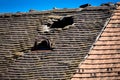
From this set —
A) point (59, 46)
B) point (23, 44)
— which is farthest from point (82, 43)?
point (23, 44)

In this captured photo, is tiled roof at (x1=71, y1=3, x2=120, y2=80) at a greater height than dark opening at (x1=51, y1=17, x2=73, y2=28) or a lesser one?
lesser

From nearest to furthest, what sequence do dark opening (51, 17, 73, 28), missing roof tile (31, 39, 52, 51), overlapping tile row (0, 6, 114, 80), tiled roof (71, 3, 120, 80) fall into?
1. tiled roof (71, 3, 120, 80)
2. overlapping tile row (0, 6, 114, 80)
3. missing roof tile (31, 39, 52, 51)
4. dark opening (51, 17, 73, 28)

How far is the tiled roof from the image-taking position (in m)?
8.02

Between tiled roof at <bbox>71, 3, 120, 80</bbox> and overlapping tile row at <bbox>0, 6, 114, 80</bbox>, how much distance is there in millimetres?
797

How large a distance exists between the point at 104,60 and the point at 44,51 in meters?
2.56

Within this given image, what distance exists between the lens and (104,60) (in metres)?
8.25

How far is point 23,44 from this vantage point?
10398mm

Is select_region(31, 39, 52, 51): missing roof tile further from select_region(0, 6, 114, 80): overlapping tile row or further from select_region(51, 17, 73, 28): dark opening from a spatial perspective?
select_region(51, 17, 73, 28): dark opening

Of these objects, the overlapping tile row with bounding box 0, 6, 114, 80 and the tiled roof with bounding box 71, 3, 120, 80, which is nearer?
the tiled roof with bounding box 71, 3, 120, 80

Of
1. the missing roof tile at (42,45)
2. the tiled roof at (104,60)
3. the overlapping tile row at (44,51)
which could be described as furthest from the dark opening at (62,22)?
the tiled roof at (104,60)

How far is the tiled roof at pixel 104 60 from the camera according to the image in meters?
8.02

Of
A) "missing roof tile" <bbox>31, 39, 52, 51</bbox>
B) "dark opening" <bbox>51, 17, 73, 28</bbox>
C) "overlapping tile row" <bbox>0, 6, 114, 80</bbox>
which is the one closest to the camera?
"overlapping tile row" <bbox>0, 6, 114, 80</bbox>

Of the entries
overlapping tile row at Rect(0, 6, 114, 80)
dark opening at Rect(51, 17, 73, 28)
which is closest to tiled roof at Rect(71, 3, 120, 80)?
overlapping tile row at Rect(0, 6, 114, 80)

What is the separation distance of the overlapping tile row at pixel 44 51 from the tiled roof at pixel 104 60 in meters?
0.80
